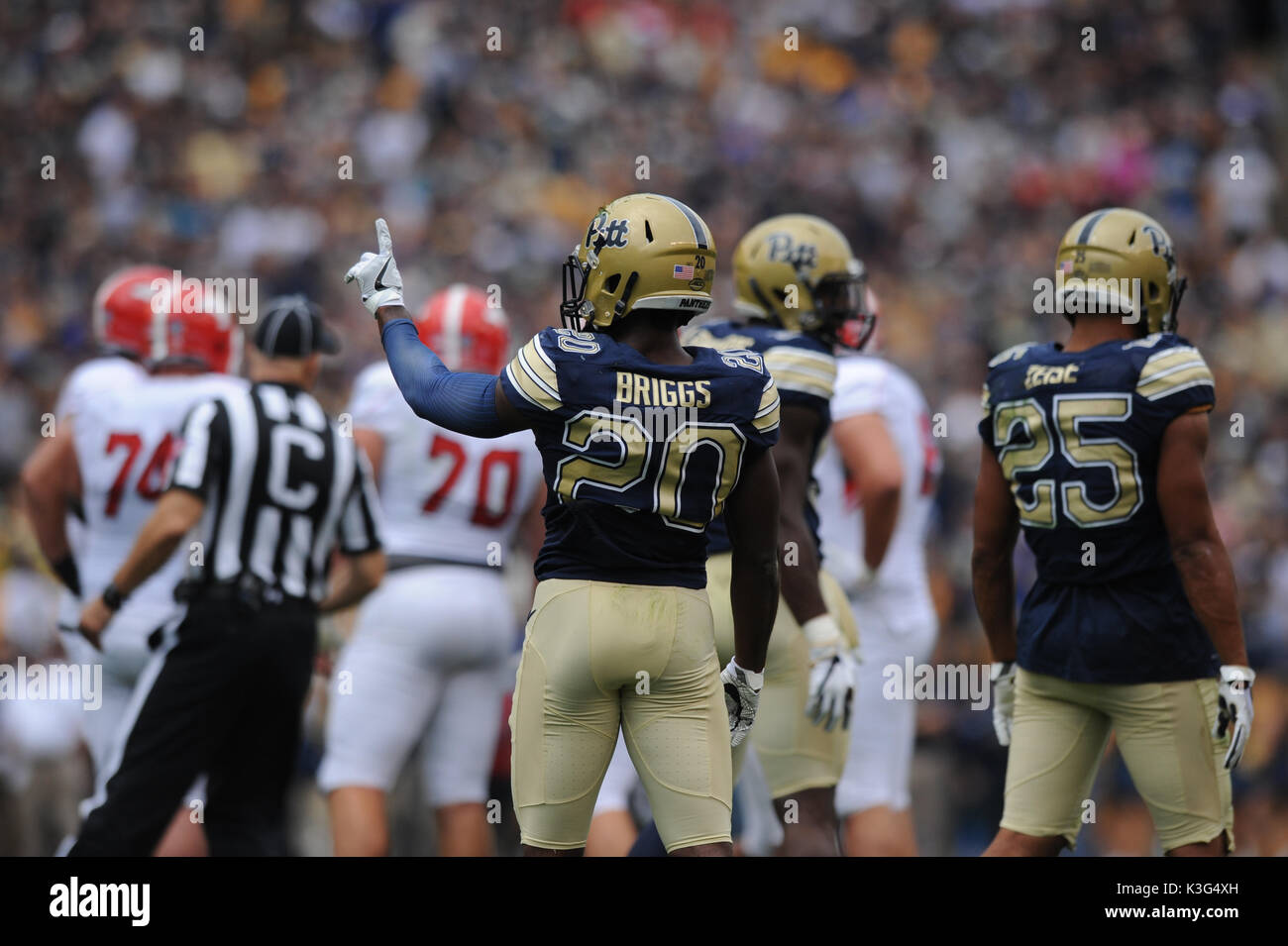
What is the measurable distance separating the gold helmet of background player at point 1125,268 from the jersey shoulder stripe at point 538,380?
1668 millimetres

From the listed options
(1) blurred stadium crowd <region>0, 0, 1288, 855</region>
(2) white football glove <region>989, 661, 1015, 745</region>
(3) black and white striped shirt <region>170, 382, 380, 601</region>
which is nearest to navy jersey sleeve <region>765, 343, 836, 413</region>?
(2) white football glove <region>989, 661, 1015, 745</region>

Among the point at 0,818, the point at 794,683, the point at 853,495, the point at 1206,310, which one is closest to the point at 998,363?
the point at 794,683

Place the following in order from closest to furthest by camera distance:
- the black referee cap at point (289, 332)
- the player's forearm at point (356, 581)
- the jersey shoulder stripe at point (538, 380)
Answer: the jersey shoulder stripe at point (538, 380), the black referee cap at point (289, 332), the player's forearm at point (356, 581)

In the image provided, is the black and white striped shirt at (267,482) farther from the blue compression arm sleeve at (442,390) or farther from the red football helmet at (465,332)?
the blue compression arm sleeve at (442,390)

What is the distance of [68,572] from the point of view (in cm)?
637

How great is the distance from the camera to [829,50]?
1661 centimetres

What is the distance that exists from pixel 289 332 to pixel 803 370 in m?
1.86

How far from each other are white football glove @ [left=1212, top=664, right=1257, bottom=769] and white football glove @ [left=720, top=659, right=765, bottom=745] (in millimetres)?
1230

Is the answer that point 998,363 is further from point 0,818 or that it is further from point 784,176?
point 784,176

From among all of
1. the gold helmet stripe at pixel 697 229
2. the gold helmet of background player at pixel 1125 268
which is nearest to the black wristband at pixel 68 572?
the gold helmet stripe at pixel 697 229

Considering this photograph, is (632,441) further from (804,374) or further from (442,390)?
(804,374)

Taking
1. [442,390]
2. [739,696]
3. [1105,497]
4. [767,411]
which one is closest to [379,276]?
[442,390]

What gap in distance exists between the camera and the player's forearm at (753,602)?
422cm

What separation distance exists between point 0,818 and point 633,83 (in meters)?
9.60
